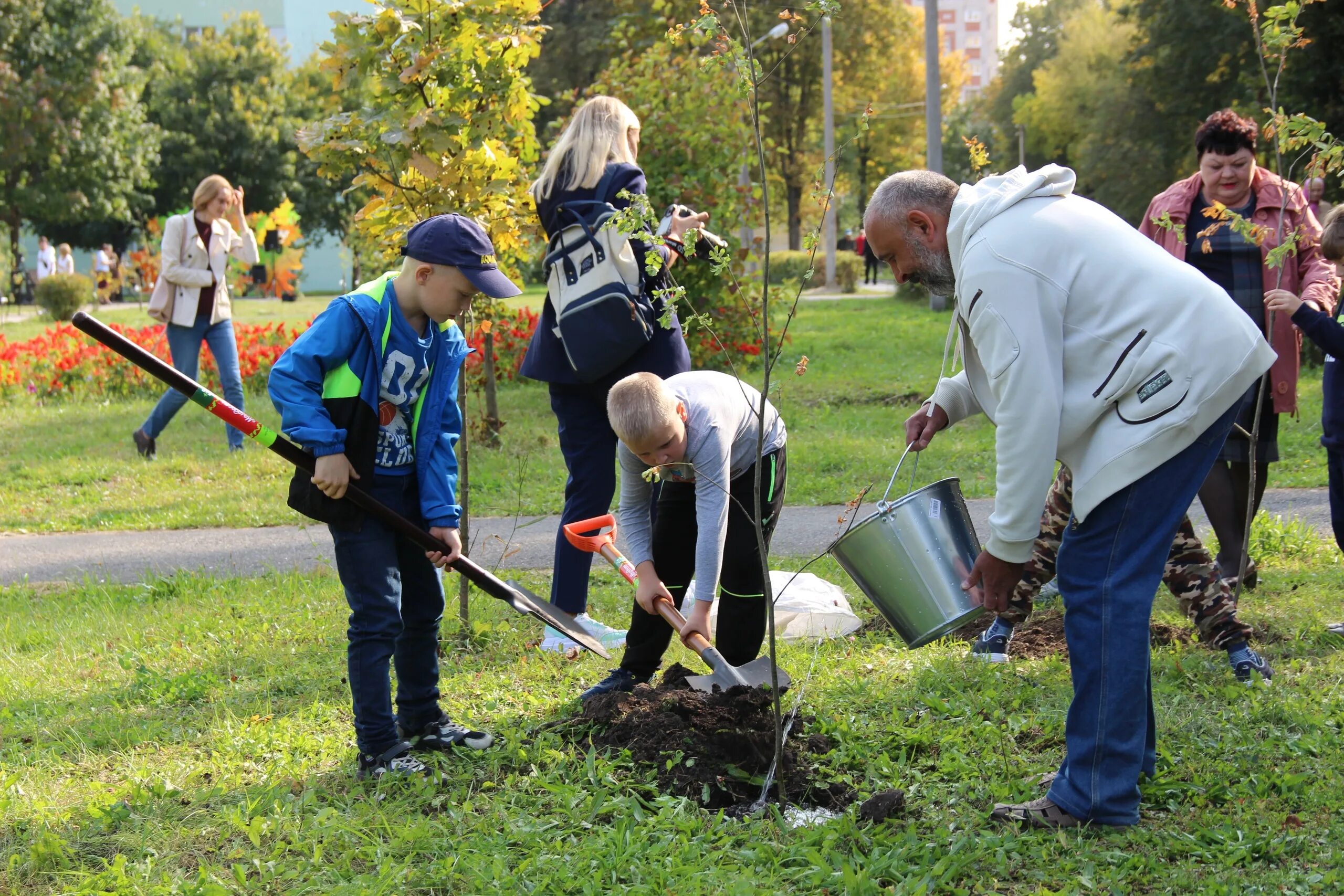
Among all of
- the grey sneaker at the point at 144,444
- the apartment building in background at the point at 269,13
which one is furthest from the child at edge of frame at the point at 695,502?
the apartment building in background at the point at 269,13

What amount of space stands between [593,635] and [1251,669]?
2.28 metres

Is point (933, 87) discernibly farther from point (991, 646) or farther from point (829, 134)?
point (991, 646)

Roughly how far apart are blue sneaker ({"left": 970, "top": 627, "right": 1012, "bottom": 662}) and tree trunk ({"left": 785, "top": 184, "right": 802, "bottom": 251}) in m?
32.5

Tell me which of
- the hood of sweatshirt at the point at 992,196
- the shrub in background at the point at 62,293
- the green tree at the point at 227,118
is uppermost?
the green tree at the point at 227,118

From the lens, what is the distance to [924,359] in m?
13.4

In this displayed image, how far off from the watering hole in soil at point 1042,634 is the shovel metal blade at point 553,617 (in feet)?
3.66

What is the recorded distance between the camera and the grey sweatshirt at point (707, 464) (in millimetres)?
3229

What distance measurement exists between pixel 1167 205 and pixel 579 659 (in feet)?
9.53

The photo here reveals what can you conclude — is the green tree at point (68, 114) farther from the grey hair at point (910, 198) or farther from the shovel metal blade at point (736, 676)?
the grey hair at point (910, 198)

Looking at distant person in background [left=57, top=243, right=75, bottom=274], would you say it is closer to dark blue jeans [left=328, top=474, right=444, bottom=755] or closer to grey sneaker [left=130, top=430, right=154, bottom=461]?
grey sneaker [left=130, top=430, right=154, bottom=461]

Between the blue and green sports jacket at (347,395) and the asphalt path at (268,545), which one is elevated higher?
the blue and green sports jacket at (347,395)

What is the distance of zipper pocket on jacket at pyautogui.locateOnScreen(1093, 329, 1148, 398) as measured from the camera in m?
2.53

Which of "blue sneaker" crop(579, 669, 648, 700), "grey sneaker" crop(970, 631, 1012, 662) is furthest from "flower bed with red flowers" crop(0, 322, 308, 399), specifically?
"grey sneaker" crop(970, 631, 1012, 662)

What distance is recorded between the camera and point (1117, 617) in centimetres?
269
